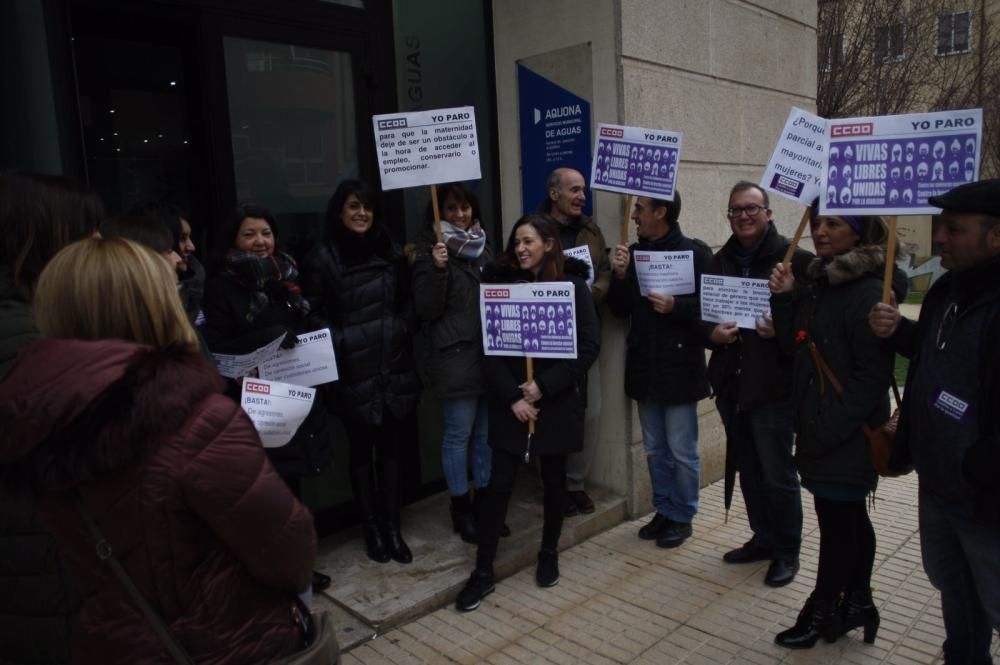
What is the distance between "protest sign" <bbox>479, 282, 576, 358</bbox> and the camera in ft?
12.2

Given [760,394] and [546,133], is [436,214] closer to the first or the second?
[546,133]

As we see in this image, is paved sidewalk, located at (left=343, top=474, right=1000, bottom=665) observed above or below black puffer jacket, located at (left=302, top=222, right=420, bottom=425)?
below

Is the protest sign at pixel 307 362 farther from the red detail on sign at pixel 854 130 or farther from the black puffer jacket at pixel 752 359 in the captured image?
the red detail on sign at pixel 854 130

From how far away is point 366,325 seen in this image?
3.90 meters

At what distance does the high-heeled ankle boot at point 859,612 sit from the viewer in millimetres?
3354

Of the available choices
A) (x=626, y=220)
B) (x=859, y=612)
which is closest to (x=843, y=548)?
(x=859, y=612)

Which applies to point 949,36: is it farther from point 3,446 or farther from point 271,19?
point 3,446

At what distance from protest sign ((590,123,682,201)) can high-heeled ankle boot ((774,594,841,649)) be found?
2.23 metres

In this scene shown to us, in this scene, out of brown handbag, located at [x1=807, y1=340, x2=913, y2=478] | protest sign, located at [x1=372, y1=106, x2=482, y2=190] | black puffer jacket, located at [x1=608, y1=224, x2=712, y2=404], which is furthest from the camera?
black puffer jacket, located at [x1=608, y1=224, x2=712, y2=404]

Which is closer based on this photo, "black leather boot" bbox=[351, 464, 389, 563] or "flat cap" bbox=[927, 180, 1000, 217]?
"flat cap" bbox=[927, 180, 1000, 217]

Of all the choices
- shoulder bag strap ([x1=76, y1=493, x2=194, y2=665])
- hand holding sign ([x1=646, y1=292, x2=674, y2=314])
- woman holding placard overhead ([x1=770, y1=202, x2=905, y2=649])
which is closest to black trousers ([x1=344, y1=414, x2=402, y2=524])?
hand holding sign ([x1=646, y1=292, x2=674, y2=314])

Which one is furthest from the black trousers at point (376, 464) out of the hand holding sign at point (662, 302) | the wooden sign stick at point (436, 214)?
the hand holding sign at point (662, 302)

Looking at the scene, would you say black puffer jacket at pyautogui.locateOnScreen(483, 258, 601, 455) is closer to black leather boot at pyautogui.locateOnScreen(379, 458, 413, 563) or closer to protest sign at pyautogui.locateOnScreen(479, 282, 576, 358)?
protest sign at pyautogui.locateOnScreen(479, 282, 576, 358)

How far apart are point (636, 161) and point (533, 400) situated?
1.56 meters
